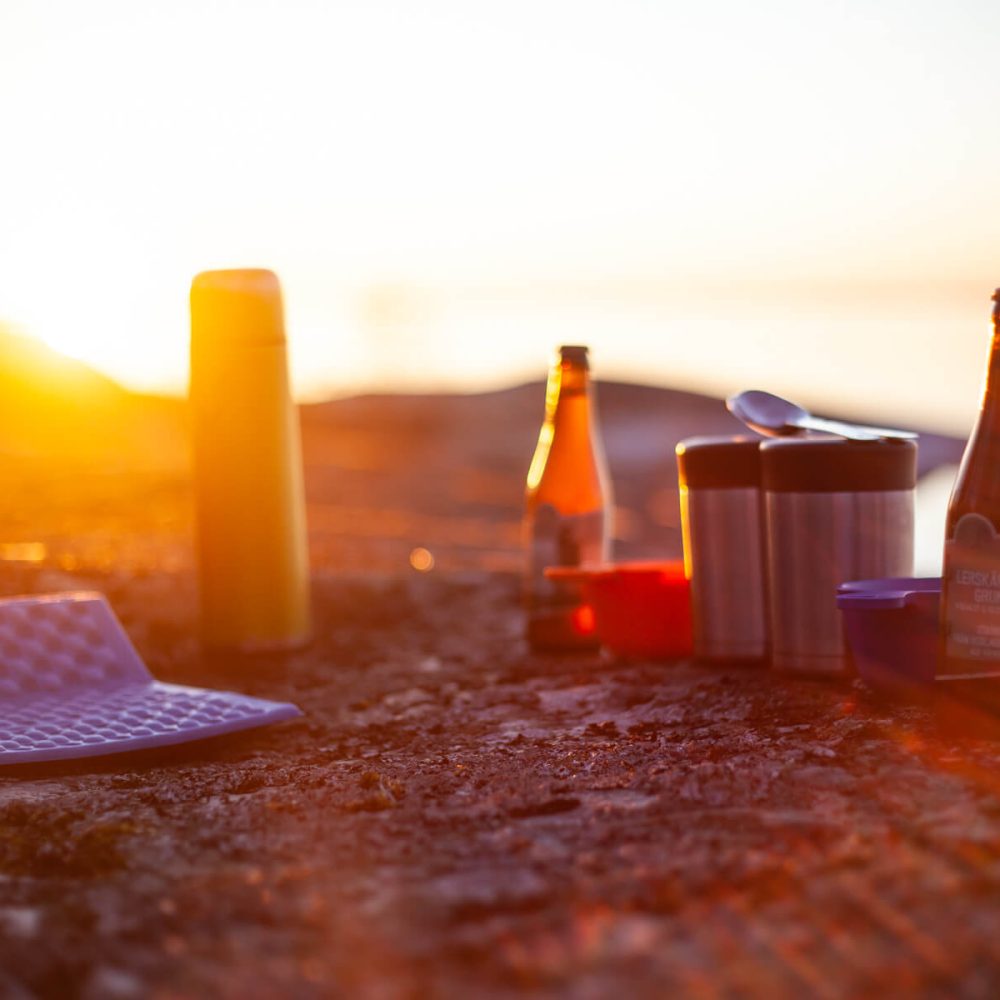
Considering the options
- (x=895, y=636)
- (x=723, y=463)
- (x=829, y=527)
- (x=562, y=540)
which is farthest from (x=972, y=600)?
(x=562, y=540)

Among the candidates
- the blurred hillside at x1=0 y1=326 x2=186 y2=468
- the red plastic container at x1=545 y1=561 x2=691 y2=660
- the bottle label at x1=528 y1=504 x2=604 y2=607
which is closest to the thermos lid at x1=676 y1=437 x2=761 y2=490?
the red plastic container at x1=545 y1=561 x2=691 y2=660

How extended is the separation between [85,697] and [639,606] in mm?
970

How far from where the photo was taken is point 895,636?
154 centimetres

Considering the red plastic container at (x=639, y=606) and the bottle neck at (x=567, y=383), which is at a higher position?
the bottle neck at (x=567, y=383)

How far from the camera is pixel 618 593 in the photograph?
2211 mm

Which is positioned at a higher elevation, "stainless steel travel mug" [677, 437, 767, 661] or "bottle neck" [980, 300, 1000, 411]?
"bottle neck" [980, 300, 1000, 411]

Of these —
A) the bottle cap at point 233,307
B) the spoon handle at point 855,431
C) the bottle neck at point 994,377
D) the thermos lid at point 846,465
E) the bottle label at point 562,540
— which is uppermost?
the bottle cap at point 233,307

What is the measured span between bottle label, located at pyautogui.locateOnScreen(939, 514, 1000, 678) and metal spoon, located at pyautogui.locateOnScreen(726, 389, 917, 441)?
15.9 inches

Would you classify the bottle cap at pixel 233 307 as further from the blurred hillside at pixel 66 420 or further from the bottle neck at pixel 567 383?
the blurred hillside at pixel 66 420

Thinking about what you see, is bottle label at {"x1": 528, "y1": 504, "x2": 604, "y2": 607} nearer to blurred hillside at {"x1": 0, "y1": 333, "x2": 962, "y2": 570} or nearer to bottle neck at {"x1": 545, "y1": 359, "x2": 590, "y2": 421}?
bottle neck at {"x1": 545, "y1": 359, "x2": 590, "y2": 421}

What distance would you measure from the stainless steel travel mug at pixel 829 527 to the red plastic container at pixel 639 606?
355 millimetres

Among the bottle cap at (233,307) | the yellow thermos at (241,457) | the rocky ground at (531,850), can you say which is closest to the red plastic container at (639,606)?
the rocky ground at (531,850)

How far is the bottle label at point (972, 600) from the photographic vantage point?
134 cm

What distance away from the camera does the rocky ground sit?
2.79ft
